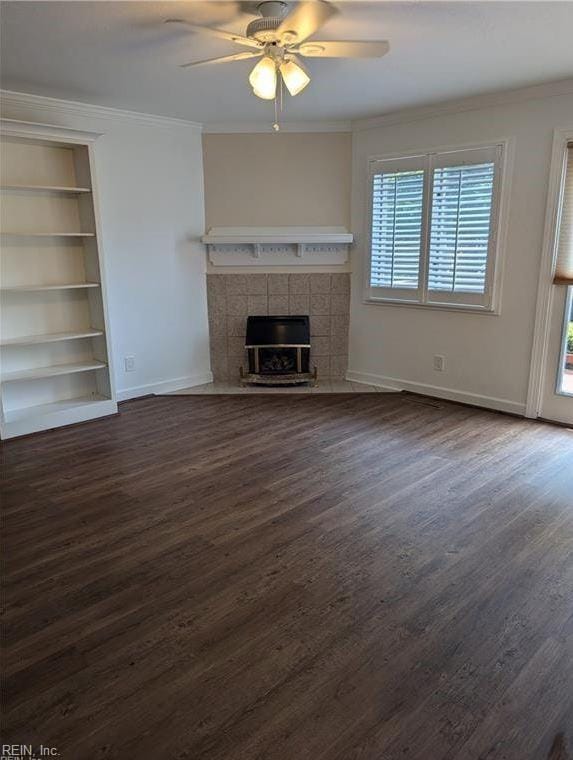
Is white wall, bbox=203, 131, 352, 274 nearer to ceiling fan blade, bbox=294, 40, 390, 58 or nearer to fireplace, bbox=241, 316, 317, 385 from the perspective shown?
fireplace, bbox=241, 316, 317, 385

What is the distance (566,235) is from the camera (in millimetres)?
3850

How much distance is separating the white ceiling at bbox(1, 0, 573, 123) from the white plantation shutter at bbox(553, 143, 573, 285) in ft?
2.11

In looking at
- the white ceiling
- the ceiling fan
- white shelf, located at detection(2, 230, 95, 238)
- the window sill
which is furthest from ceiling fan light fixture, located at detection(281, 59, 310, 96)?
the window sill

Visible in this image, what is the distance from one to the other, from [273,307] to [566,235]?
2655mm

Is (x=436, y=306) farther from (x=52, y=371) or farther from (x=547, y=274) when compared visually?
(x=52, y=371)

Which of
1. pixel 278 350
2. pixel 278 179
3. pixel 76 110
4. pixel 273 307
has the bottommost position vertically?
pixel 278 350

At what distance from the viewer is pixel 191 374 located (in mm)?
5363

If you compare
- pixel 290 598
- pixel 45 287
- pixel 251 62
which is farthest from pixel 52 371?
pixel 290 598

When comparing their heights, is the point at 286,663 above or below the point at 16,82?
below

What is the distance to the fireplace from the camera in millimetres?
5164

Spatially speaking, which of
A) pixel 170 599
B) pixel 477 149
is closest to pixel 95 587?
pixel 170 599

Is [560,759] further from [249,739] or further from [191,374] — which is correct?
[191,374]

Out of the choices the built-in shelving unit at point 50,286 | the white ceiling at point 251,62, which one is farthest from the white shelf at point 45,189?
the white ceiling at point 251,62

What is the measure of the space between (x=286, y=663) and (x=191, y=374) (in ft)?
12.5
